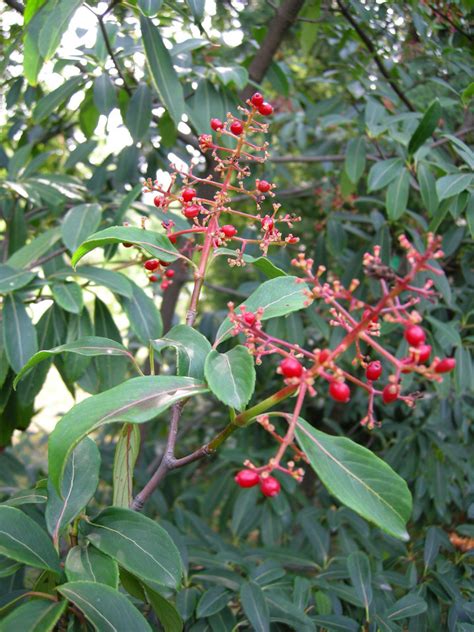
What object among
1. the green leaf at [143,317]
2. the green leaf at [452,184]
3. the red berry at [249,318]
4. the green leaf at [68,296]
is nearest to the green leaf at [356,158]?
the green leaf at [452,184]

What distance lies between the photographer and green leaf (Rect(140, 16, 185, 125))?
133 cm

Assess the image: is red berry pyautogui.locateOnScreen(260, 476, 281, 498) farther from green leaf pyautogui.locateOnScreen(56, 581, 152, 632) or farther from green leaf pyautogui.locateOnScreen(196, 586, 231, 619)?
green leaf pyautogui.locateOnScreen(196, 586, 231, 619)

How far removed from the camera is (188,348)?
2.89ft

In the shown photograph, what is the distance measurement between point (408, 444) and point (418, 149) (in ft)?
3.05

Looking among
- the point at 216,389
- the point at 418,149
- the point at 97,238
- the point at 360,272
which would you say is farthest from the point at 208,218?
the point at 360,272

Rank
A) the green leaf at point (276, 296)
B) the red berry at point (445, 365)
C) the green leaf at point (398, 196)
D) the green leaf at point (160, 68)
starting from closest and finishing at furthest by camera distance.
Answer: the red berry at point (445, 365) → the green leaf at point (276, 296) → the green leaf at point (160, 68) → the green leaf at point (398, 196)

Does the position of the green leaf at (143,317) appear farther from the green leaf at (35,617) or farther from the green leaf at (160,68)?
the green leaf at (35,617)

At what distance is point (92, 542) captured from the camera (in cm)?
85

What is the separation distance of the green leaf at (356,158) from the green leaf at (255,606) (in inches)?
46.7

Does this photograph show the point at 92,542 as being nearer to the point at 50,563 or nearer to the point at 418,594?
the point at 50,563

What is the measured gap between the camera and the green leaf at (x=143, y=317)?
1346 mm

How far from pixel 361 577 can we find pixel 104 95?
125cm

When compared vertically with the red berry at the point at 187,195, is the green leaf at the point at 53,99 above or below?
above

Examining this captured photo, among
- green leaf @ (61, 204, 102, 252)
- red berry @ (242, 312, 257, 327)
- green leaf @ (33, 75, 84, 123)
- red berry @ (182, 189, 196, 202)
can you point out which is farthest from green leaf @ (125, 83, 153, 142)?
red berry @ (242, 312, 257, 327)
